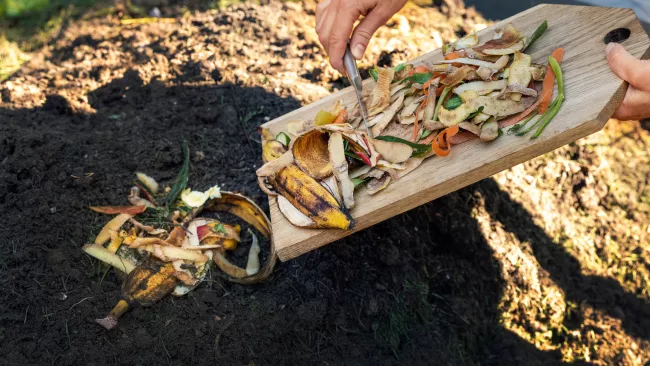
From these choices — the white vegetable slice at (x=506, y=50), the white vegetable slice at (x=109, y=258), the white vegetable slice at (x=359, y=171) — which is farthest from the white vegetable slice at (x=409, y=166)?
the white vegetable slice at (x=109, y=258)

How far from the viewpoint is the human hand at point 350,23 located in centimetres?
257

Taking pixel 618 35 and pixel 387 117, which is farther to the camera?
pixel 387 117

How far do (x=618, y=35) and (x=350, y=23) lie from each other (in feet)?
3.83

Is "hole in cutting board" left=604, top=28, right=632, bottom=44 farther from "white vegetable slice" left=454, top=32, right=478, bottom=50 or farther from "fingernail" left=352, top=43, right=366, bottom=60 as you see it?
"fingernail" left=352, top=43, right=366, bottom=60

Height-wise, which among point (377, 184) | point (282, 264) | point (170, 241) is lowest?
point (282, 264)

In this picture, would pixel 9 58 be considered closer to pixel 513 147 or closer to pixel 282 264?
pixel 282 264

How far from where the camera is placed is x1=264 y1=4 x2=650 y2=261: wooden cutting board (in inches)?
83.8

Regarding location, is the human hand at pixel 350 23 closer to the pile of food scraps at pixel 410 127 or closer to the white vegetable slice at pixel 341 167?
the pile of food scraps at pixel 410 127

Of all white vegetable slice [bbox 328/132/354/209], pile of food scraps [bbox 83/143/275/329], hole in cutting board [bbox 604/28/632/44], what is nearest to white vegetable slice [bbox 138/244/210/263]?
pile of food scraps [bbox 83/143/275/329]

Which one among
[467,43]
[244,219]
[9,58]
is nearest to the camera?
[467,43]

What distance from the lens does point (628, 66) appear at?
2.15 meters

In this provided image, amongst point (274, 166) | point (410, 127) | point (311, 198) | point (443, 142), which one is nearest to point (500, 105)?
point (443, 142)

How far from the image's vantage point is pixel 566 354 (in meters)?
3.09

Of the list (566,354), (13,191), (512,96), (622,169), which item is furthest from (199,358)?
(622,169)
